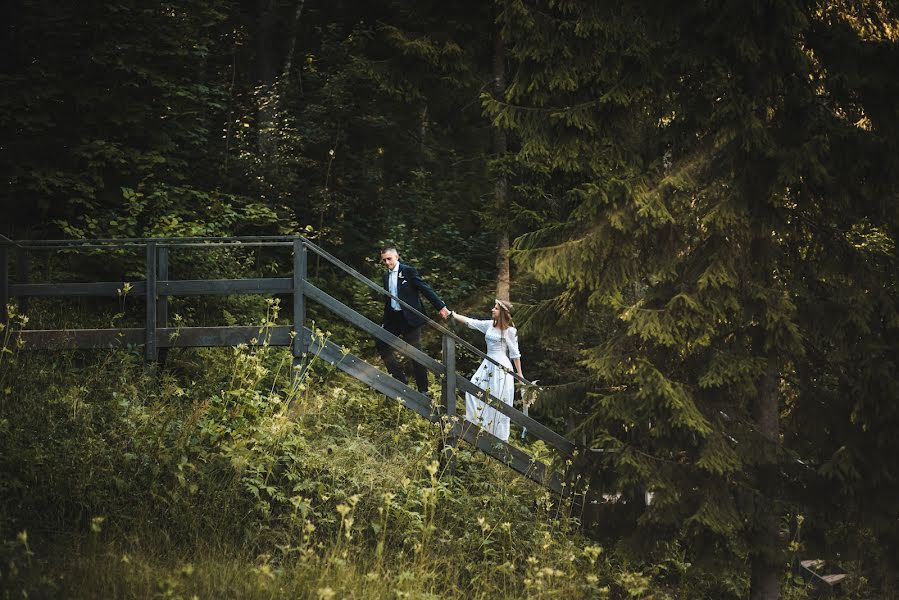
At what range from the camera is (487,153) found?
58.2 feet

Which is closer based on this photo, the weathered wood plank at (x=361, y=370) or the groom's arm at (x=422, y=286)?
the weathered wood plank at (x=361, y=370)

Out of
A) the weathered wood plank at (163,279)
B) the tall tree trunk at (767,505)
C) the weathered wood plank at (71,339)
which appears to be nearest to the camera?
the tall tree trunk at (767,505)

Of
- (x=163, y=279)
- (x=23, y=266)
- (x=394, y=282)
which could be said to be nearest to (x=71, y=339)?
(x=163, y=279)

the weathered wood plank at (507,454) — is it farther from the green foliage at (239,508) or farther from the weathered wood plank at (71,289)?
the weathered wood plank at (71,289)

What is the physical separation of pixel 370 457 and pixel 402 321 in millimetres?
2491

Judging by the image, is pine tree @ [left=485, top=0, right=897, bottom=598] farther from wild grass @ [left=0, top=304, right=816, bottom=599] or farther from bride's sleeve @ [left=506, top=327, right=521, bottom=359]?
bride's sleeve @ [left=506, top=327, right=521, bottom=359]

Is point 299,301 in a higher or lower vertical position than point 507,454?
higher

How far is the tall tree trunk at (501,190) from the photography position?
549 inches

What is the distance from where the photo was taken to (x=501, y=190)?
14.3m

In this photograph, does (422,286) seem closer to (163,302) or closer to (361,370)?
(361,370)

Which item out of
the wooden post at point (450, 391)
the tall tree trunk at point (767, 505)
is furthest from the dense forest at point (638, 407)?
the wooden post at point (450, 391)

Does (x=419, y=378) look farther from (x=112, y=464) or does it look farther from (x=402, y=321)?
(x=112, y=464)

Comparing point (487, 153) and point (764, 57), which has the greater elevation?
point (764, 57)

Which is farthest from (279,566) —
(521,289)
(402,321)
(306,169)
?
(306,169)
